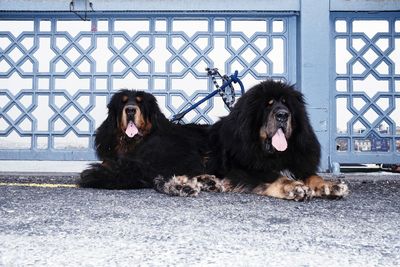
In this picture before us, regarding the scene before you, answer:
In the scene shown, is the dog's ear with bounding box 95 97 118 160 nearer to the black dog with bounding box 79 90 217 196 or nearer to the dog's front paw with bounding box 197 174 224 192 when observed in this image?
the black dog with bounding box 79 90 217 196

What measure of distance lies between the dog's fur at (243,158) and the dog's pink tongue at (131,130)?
268mm

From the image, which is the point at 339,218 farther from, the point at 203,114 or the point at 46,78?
the point at 46,78

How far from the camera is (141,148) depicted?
3.35 meters

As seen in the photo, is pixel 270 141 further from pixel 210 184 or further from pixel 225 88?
pixel 225 88

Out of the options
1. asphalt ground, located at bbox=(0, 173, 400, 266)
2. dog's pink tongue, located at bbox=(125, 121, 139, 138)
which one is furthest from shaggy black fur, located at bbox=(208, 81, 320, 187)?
dog's pink tongue, located at bbox=(125, 121, 139, 138)

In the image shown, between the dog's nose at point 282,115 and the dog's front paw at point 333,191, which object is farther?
the dog's nose at point 282,115

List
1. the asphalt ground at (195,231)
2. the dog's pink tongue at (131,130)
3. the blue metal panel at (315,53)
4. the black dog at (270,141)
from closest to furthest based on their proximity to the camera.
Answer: the asphalt ground at (195,231), the black dog at (270,141), the dog's pink tongue at (131,130), the blue metal panel at (315,53)

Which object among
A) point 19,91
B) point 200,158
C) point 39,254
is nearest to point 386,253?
point 39,254

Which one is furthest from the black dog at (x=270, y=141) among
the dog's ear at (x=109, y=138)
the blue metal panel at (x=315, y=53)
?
the blue metal panel at (x=315, y=53)

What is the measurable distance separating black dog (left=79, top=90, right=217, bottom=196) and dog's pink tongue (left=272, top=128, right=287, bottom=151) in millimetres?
564

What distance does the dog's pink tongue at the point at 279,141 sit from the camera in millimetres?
2930

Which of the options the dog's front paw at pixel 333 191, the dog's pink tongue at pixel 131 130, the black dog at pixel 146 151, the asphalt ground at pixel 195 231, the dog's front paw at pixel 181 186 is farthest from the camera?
the dog's pink tongue at pixel 131 130

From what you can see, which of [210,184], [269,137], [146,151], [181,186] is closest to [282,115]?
[269,137]

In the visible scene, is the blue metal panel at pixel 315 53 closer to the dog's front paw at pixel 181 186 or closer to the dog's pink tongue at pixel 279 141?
the dog's pink tongue at pixel 279 141
